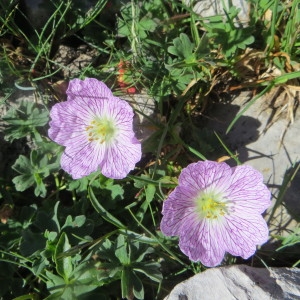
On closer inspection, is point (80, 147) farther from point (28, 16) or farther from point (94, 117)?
point (28, 16)

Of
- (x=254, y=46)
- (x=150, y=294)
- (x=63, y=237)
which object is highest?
(x=254, y=46)

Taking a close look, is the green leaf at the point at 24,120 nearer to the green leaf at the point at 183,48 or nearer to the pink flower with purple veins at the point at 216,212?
the green leaf at the point at 183,48

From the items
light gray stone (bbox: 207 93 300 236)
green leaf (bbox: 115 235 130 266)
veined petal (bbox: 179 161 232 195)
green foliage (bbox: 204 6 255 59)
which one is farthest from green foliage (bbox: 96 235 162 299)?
green foliage (bbox: 204 6 255 59)

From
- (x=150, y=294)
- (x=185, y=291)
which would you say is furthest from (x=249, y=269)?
(x=150, y=294)

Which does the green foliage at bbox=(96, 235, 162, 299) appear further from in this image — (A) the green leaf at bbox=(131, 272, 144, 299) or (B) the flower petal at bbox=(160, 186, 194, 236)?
(B) the flower petal at bbox=(160, 186, 194, 236)

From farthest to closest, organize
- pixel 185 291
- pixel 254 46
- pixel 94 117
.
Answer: pixel 254 46 < pixel 94 117 < pixel 185 291
